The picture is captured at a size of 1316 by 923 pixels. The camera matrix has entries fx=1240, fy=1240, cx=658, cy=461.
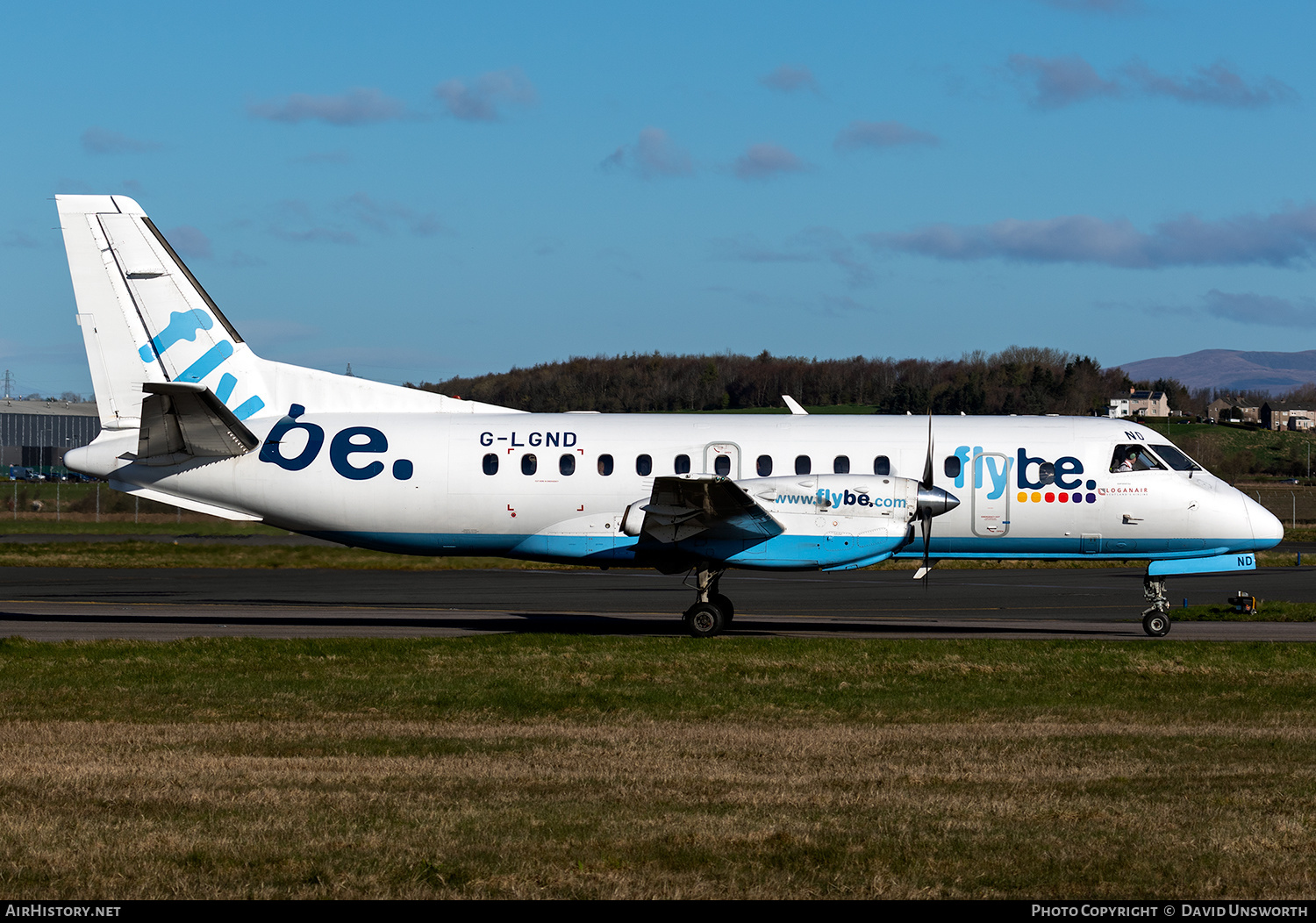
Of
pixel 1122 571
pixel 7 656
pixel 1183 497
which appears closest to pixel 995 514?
pixel 1183 497

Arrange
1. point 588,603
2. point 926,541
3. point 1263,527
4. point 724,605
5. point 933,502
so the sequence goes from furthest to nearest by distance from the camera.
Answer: point 588,603 < point 1263,527 < point 724,605 < point 926,541 < point 933,502

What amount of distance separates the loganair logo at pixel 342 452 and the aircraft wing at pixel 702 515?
4610 millimetres

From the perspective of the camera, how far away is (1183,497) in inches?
850

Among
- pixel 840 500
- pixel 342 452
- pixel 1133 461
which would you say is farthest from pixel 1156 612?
pixel 342 452

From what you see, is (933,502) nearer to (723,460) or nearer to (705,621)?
(723,460)

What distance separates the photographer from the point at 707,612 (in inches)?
827

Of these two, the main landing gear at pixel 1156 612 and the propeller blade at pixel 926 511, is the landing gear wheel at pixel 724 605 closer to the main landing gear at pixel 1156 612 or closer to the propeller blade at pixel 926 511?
the propeller blade at pixel 926 511

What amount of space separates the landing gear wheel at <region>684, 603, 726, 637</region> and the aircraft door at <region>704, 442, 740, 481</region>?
2315 mm

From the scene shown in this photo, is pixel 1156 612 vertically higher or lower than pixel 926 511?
lower

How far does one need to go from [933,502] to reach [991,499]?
188 cm

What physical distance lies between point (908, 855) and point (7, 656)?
14.6 metres

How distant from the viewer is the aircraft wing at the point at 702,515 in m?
19.8

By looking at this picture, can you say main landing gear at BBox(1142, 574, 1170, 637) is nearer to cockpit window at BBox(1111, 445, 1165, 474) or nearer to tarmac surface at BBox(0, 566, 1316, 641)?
tarmac surface at BBox(0, 566, 1316, 641)

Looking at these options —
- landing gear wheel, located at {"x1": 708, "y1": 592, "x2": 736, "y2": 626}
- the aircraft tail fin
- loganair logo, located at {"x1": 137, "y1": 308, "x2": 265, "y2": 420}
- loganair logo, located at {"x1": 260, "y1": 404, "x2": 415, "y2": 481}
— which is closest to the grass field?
landing gear wheel, located at {"x1": 708, "y1": 592, "x2": 736, "y2": 626}
